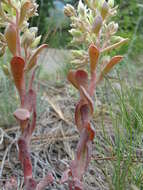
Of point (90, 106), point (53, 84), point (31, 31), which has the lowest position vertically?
point (53, 84)

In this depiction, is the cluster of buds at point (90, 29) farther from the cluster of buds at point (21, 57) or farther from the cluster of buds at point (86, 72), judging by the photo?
the cluster of buds at point (21, 57)

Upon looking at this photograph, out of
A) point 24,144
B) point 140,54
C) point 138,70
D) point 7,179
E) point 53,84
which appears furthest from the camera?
point 140,54

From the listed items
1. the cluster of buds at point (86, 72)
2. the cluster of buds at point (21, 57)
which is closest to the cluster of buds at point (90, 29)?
the cluster of buds at point (86, 72)

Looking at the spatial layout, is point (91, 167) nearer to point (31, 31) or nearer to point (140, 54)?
point (31, 31)

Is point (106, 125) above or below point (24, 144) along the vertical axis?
below

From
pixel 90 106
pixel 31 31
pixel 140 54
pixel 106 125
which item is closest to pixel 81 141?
pixel 90 106

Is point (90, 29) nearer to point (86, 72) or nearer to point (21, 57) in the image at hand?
point (86, 72)

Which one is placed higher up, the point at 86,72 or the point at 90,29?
the point at 90,29

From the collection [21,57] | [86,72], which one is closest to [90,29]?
[86,72]
